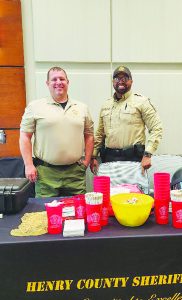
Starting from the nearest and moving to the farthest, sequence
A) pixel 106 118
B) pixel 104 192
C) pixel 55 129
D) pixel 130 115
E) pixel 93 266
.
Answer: pixel 93 266 < pixel 104 192 < pixel 55 129 < pixel 130 115 < pixel 106 118

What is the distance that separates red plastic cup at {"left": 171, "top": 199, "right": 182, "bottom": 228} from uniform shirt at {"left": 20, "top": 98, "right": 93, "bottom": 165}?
1.03 meters

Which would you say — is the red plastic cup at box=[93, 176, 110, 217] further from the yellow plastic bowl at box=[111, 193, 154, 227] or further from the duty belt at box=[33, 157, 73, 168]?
the duty belt at box=[33, 157, 73, 168]

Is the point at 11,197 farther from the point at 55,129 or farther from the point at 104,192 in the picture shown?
the point at 55,129

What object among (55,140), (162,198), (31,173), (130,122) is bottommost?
(31,173)

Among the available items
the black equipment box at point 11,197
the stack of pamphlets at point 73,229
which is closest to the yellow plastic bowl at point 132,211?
the stack of pamphlets at point 73,229

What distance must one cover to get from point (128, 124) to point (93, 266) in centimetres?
129

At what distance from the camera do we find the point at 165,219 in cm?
111

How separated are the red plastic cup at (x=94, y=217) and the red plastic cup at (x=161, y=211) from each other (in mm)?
228

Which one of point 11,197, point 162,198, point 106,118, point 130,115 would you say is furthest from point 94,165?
point 162,198

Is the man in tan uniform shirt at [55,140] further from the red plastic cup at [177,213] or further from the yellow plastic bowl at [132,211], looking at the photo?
the red plastic cup at [177,213]

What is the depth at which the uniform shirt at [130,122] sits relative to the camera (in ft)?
6.91

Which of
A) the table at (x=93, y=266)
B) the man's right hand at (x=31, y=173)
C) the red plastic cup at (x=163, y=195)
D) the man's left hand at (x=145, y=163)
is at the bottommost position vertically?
the table at (x=93, y=266)

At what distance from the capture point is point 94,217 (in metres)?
1.06

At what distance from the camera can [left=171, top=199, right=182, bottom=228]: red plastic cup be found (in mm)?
1044
